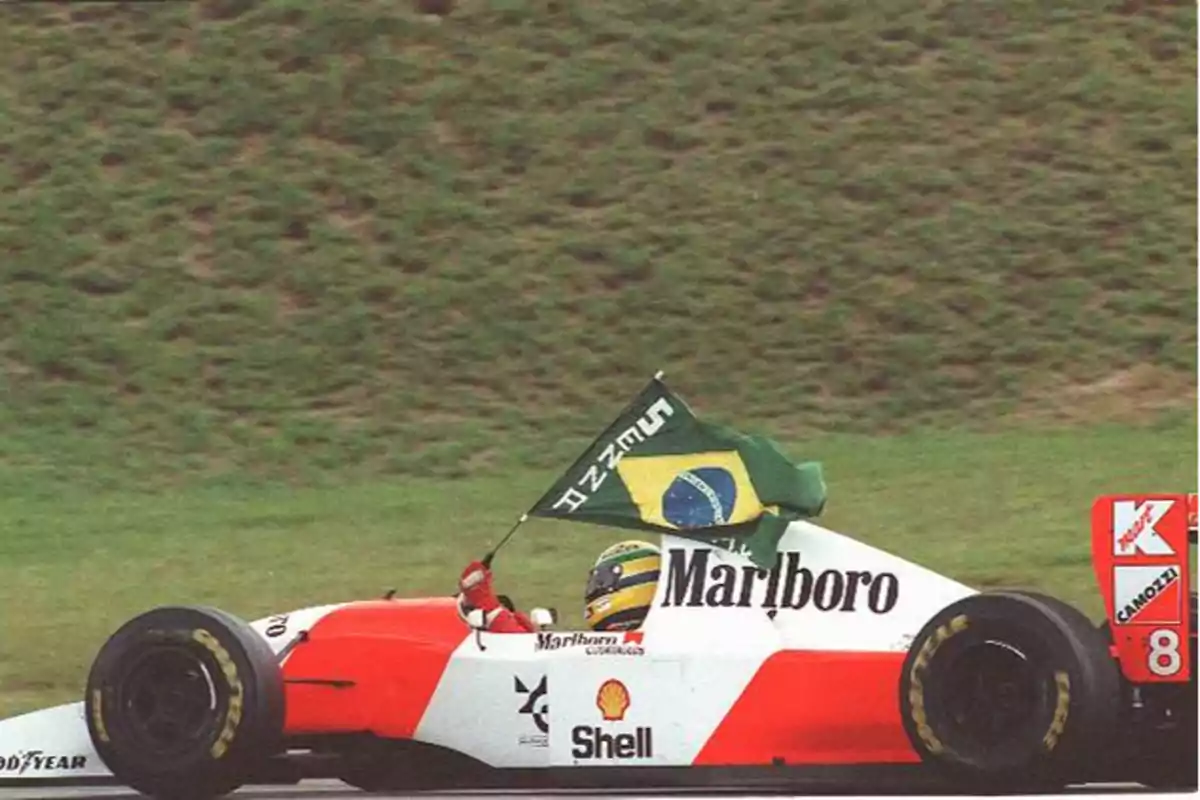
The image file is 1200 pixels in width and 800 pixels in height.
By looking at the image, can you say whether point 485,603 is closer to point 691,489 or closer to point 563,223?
point 691,489

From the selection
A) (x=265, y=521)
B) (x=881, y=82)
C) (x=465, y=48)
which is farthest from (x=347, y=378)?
(x=881, y=82)

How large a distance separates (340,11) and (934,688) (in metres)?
15.9

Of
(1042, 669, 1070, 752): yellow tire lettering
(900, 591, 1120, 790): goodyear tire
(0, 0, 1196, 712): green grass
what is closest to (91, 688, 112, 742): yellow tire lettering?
(900, 591, 1120, 790): goodyear tire

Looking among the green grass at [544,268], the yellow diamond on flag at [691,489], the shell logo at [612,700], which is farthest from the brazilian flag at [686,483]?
the green grass at [544,268]

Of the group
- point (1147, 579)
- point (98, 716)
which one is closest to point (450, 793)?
point (98, 716)

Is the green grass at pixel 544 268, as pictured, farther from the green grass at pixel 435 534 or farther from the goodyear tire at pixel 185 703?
the goodyear tire at pixel 185 703

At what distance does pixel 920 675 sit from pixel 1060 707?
1.46 feet

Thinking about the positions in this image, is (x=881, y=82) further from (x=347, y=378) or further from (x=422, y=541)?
(x=422, y=541)

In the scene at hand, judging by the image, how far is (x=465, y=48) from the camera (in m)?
22.2

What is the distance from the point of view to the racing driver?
8336 millimetres

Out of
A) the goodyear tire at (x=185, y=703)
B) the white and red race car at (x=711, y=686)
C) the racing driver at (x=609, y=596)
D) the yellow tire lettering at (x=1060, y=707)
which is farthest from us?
the racing driver at (x=609, y=596)

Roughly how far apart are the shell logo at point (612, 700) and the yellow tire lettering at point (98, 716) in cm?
170

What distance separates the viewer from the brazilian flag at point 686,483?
8.21m

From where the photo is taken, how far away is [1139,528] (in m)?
7.73
